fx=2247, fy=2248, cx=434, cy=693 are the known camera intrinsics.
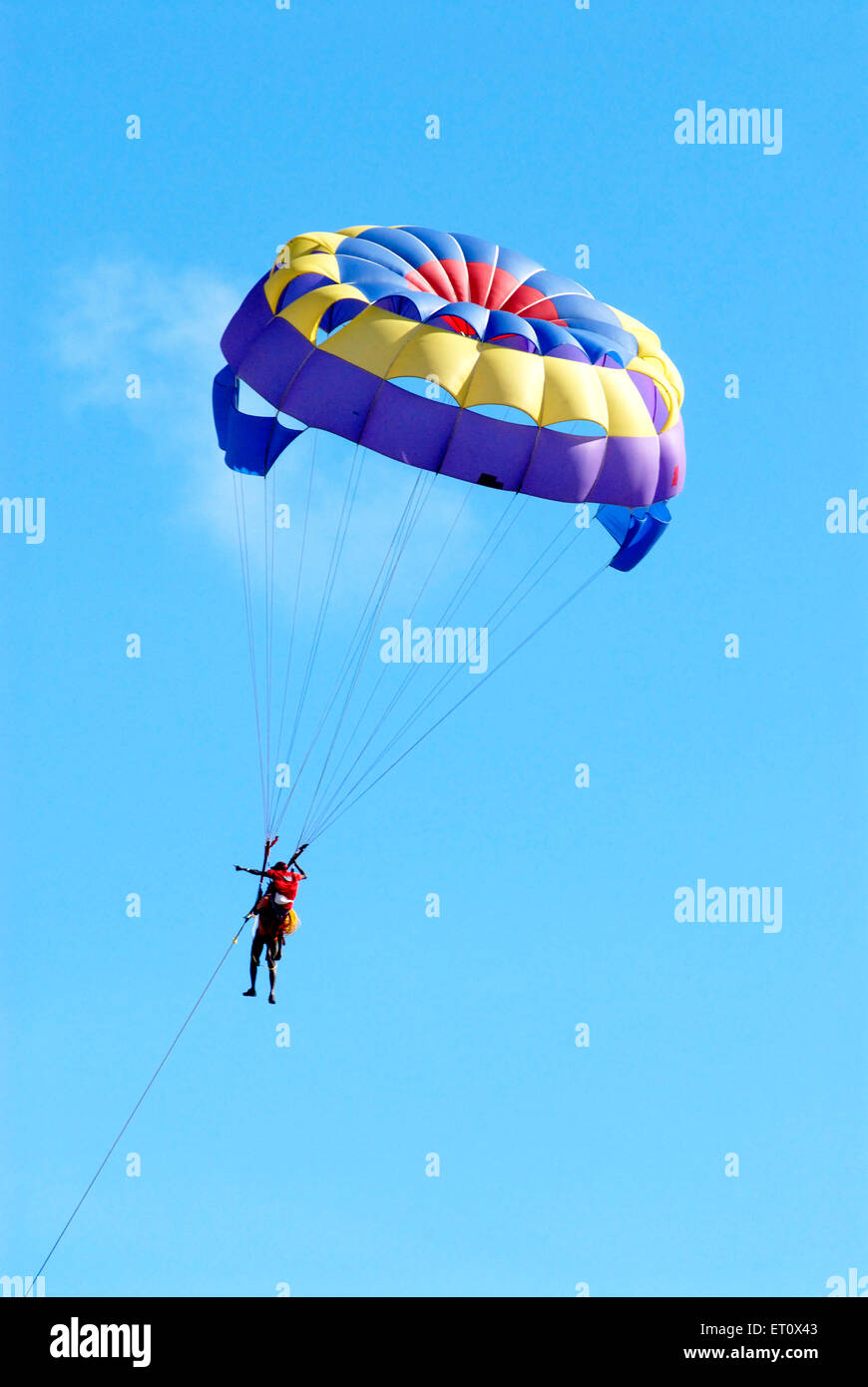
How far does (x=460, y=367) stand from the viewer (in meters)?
22.8

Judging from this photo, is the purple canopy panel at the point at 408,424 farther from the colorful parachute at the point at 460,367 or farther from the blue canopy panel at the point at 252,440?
the blue canopy panel at the point at 252,440

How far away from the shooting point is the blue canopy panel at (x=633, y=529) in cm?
2580

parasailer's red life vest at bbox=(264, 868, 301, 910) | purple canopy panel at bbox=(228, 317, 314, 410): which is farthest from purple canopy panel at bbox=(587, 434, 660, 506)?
parasailer's red life vest at bbox=(264, 868, 301, 910)

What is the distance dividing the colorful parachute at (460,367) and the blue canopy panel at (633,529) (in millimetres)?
880

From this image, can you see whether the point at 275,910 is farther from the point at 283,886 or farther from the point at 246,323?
the point at 246,323

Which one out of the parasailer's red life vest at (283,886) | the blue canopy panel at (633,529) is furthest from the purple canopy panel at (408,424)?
the parasailer's red life vest at (283,886)

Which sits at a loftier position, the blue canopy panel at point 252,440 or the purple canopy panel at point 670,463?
the blue canopy panel at point 252,440

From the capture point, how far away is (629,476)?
2373 centimetres

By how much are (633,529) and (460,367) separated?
4.07 m

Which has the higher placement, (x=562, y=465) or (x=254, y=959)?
(x=562, y=465)

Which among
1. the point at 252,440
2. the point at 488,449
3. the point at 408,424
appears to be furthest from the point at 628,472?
the point at 252,440
